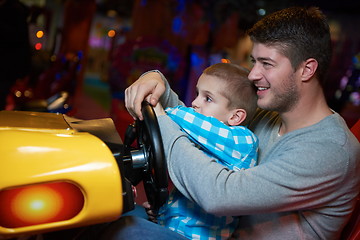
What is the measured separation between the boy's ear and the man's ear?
9.3 inches

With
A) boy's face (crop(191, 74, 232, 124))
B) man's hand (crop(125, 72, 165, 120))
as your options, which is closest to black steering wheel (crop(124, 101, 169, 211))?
man's hand (crop(125, 72, 165, 120))

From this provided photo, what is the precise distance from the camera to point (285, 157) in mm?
1039

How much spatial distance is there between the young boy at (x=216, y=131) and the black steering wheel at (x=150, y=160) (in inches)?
3.9

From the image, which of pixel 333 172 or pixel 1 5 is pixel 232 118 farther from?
pixel 1 5

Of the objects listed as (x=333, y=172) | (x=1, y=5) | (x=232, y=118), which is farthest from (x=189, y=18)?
(x=333, y=172)

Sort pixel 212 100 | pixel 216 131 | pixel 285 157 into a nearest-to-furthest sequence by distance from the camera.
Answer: pixel 285 157 < pixel 216 131 < pixel 212 100

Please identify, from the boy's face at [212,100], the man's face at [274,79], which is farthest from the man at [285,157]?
the boy's face at [212,100]

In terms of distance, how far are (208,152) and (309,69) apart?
0.42 m

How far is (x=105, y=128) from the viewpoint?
1.08m

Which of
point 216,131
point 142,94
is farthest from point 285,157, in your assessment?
point 142,94

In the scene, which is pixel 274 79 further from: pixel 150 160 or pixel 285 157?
pixel 150 160

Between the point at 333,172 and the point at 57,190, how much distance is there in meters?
0.73

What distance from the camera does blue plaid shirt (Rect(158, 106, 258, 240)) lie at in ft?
3.88

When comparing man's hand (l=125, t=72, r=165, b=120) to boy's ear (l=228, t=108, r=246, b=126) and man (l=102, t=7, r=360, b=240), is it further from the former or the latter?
boy's ear (l=228, t=108, r=246, b=126)
